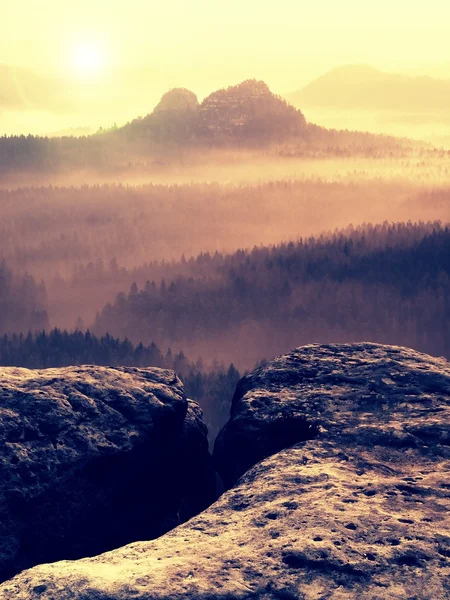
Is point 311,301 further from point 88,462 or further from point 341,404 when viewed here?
point 88,462

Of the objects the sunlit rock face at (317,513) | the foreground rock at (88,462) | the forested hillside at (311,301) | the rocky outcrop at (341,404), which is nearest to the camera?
the sunlit rock face at (317,513)

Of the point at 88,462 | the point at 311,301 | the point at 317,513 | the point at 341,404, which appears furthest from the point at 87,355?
the point at 317,513

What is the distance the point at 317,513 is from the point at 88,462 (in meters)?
5.69

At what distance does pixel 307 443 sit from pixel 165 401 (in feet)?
12.9

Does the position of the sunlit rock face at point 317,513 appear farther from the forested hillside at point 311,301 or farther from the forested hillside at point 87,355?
the forested hillside at point 311,301

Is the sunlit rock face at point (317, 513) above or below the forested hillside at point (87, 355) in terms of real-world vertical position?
above

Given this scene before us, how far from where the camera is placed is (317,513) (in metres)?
13.7

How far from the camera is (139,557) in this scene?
13.2 meters

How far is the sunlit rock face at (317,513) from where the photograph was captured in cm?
1198

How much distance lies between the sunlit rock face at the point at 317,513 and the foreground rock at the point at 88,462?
1.59 m

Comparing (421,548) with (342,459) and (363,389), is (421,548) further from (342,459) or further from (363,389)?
(363,389)

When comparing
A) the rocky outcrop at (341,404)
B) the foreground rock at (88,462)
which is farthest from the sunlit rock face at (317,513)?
the foreground rock at (88,462)

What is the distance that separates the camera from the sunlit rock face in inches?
472

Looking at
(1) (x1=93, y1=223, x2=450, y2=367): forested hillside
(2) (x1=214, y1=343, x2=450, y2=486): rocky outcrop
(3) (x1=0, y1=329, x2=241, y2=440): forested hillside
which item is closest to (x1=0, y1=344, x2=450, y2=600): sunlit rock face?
(2) (x1=214, y1=343, x2=450, y2=486): rocky outcrop
